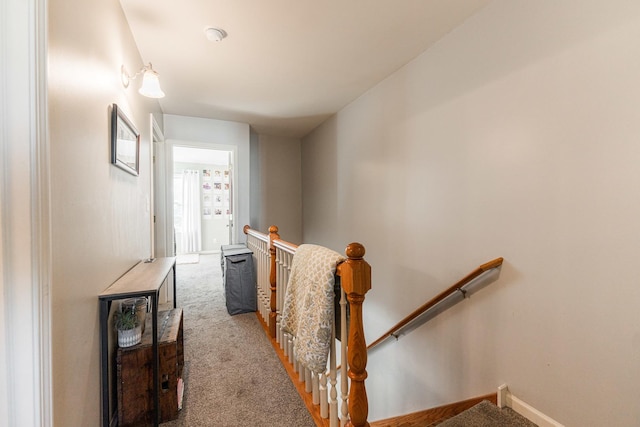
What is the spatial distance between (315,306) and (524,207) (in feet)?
4.29

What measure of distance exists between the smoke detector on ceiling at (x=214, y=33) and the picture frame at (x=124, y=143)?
0.83 m

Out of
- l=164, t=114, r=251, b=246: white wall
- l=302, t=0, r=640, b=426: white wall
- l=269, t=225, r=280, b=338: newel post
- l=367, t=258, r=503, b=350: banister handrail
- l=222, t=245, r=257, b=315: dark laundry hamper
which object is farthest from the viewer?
l=164, t=114, r=251, b=246: white wall

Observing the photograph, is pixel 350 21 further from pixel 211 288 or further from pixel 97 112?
pixel 211 288

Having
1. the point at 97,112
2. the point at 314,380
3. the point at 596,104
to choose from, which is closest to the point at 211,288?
the point at 314,380

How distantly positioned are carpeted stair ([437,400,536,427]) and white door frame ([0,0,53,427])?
181 cm

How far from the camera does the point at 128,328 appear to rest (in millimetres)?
1404

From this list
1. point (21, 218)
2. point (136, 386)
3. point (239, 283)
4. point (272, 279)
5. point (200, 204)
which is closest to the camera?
point (21, 218)

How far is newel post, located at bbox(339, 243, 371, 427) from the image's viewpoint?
3.57ft

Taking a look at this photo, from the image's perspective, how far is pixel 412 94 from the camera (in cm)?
229

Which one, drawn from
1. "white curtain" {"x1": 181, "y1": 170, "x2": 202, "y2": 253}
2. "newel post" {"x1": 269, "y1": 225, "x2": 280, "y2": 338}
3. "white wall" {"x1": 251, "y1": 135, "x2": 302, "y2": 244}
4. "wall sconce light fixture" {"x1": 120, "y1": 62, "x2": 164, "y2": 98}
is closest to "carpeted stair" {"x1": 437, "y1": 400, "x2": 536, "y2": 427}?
"newel post" {"x1": 269, "y1": 225, "x2": 280, "y2": 338}

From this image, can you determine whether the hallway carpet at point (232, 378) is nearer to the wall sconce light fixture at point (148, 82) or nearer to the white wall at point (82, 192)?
the white wall at point (82, 192)

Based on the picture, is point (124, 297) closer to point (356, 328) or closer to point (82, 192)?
point (82, 192)

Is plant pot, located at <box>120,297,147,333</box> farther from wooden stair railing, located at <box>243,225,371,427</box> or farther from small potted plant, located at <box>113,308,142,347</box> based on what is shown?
wooden stair railing, located at <box>243,225,371,427</box>

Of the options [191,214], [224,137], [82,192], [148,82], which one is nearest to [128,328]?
[82,192]
